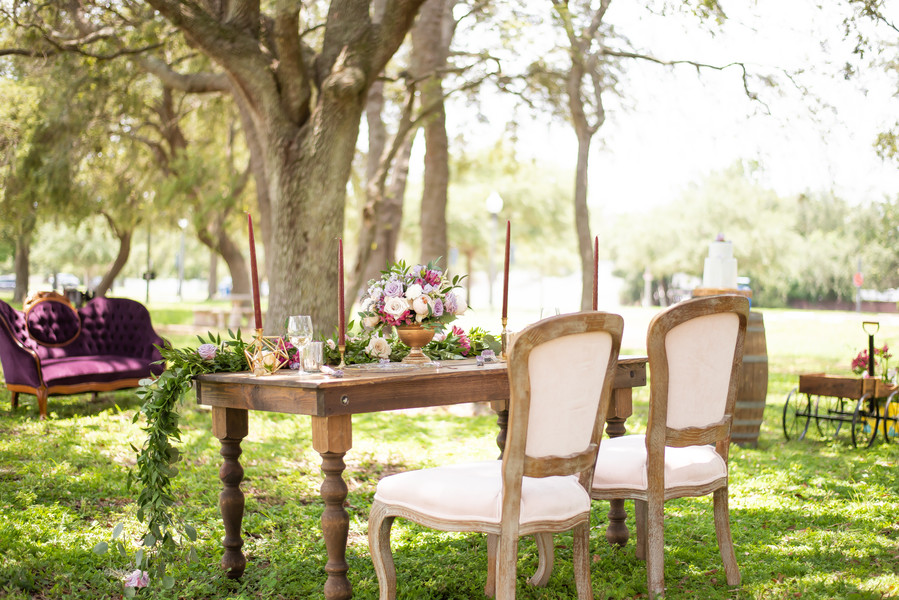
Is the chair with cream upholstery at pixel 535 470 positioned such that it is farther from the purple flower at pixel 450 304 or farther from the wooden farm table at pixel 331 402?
the purple flower at pixel 450 304

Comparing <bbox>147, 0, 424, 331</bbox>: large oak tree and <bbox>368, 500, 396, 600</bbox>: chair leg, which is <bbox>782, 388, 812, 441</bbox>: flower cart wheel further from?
<bbox>368, 500, 396, 600</bbox>: chair leg

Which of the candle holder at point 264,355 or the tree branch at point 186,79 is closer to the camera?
the candle holder at point 264,355

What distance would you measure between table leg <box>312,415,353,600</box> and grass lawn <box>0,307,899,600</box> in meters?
0.37

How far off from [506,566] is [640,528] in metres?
1.44

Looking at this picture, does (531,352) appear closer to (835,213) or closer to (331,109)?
(331,109)

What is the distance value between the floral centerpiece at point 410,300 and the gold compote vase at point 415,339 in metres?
0.03

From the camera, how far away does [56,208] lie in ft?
46.4

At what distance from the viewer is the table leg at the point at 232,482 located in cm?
405

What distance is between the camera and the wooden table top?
3.32 m

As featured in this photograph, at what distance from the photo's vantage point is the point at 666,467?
12.3 ft

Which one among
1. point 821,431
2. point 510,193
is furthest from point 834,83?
point 510,193

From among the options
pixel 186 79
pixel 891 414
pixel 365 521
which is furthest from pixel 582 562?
pixel 186 79

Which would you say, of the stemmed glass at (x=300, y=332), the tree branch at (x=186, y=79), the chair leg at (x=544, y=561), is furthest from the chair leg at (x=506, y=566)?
the tree branch at (x=186, y=79)

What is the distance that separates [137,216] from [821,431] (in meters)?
15.2
